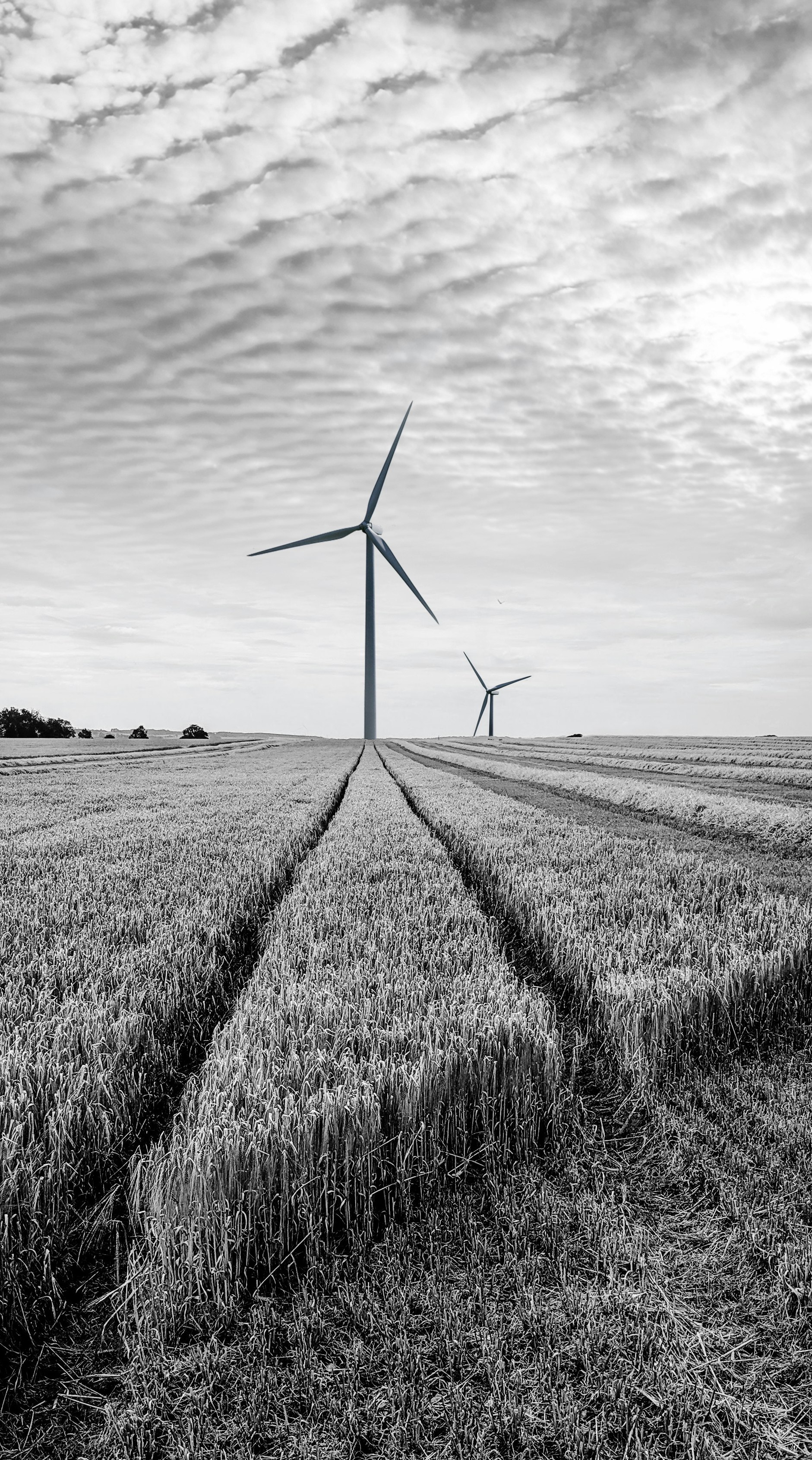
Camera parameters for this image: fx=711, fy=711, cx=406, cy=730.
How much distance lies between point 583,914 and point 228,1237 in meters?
6.83

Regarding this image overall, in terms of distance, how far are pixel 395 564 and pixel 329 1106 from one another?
2626 inches

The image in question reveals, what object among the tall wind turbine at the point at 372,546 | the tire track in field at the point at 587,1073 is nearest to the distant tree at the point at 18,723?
the tall wind turbine at the point at 372,546

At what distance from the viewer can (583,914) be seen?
9797 mm

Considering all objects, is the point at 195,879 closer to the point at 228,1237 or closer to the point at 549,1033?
the point at 549,1033

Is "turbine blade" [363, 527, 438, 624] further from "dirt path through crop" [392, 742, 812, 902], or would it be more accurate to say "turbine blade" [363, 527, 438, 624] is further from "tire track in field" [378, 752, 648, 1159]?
"tire track in field" [378, 752, 648, 1159]

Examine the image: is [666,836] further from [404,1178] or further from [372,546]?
[372,546]

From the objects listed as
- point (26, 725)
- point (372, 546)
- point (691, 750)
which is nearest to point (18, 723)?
point (26, 725)

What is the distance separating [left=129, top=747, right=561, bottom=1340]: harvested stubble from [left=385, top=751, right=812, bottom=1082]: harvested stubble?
90cm

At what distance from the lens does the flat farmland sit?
3.12 m

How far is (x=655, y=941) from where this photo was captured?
872 cm

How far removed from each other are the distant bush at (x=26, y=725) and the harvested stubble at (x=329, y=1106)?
11087cm

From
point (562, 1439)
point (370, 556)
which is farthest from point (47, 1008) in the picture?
point (370, 556)

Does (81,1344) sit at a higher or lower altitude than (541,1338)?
lower

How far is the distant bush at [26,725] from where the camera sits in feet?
351
